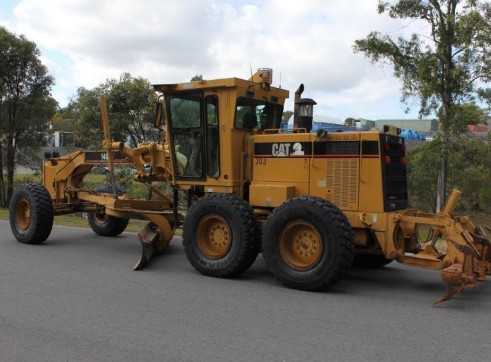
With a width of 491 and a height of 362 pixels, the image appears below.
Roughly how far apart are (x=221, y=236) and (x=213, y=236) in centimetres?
15

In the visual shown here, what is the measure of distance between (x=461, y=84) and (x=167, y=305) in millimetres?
9125

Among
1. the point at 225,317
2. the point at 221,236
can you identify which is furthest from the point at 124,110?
the point at 225,317

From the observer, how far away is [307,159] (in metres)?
7.21

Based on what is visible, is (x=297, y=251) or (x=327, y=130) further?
(x=327, y=130)

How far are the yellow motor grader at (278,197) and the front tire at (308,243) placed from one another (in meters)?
0.01

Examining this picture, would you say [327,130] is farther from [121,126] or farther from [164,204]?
[121,126]

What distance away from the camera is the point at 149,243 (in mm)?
7992

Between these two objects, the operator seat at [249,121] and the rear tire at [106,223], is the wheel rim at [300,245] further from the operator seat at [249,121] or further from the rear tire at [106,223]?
the rear tire at [106,223]

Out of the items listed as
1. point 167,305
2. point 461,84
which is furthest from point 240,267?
point 461,84

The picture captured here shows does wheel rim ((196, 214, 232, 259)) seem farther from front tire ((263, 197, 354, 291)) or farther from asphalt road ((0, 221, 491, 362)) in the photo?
front tire ((263, 197, 354, 291))

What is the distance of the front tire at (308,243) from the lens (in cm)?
628

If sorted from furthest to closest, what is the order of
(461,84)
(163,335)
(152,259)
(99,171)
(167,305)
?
(99,171)
(461,84)
(152,259)
(167,305)
(163,335)

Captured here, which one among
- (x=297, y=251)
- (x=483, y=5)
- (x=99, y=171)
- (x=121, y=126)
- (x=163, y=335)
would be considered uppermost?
(x=483, y=5)

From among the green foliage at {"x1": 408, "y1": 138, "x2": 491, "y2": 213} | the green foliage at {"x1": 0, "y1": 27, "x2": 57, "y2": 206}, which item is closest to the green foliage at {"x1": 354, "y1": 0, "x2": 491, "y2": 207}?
the green foliage at {"x1": 408, "y1": 138, "x2": 491, "y2": 213}
